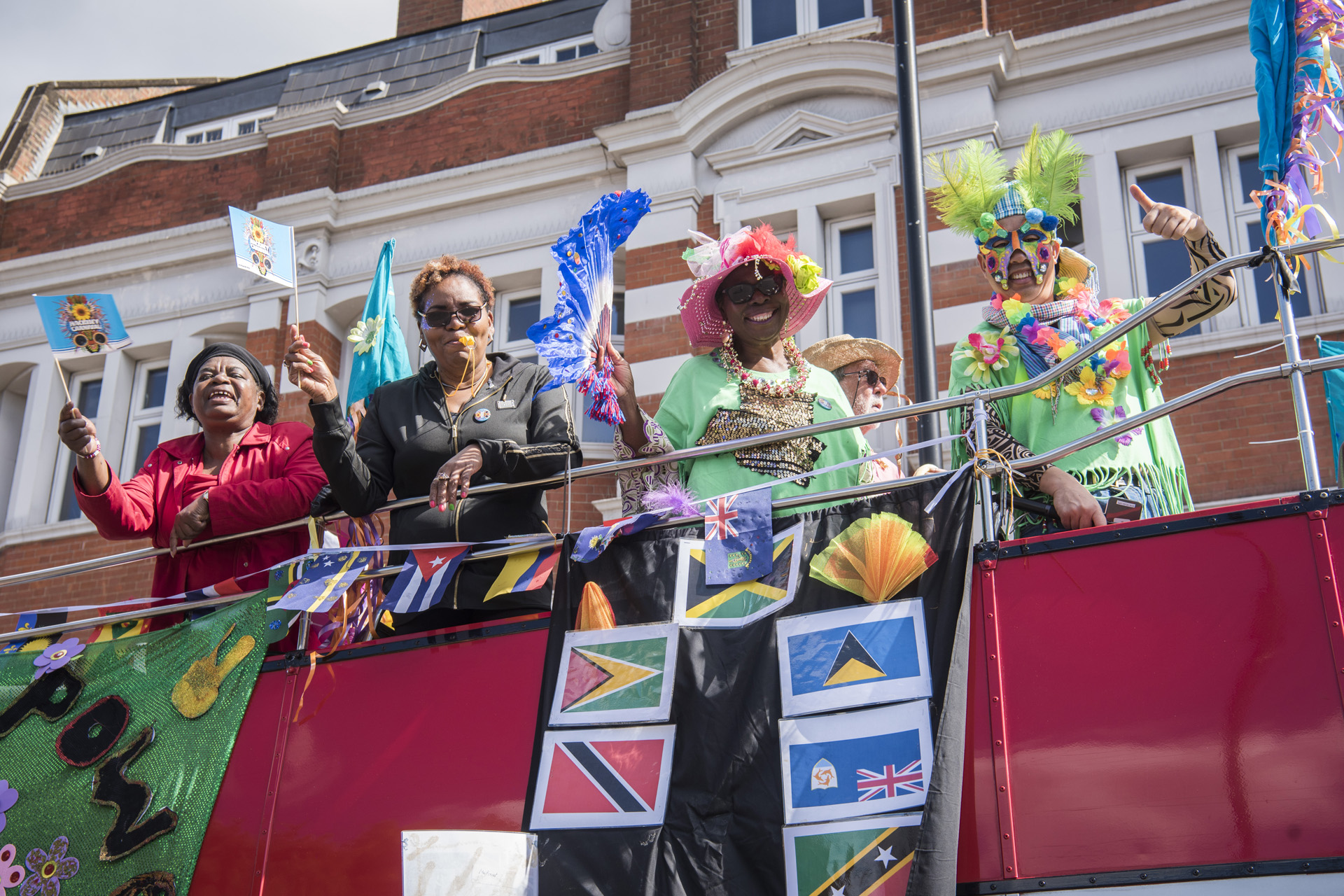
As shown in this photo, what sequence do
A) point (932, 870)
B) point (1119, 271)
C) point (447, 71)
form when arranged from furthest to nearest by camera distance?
point (447, 71) → point (1119, 271) → point (932, 870)

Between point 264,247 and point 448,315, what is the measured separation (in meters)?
0.92

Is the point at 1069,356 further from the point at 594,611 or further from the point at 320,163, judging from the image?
the point at 320,163

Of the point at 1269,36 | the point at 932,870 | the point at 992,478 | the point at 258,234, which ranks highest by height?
the point at 1269,36

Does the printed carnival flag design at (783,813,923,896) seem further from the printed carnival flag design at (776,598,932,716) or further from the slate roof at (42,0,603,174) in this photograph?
the slate roof at (42,0,603,174)

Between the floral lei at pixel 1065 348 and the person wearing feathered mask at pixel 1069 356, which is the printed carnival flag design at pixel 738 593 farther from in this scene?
the floral lei at pixel 1065 348

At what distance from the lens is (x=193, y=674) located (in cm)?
509

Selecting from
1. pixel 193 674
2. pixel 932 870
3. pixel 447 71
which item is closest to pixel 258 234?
pixel 193 674

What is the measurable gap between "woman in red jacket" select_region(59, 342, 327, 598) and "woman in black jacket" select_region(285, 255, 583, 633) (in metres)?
0.50

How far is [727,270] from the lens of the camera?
4.79m

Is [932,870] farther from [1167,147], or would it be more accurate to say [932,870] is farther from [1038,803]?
[1167,147]

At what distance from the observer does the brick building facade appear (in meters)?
8.70

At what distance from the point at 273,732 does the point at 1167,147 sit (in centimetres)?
744

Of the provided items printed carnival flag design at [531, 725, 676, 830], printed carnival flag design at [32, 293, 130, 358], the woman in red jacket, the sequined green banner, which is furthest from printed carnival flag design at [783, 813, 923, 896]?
printed carnival flag design at [32, 293, 130, 358]

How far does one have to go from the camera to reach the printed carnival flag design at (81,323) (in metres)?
5.46
